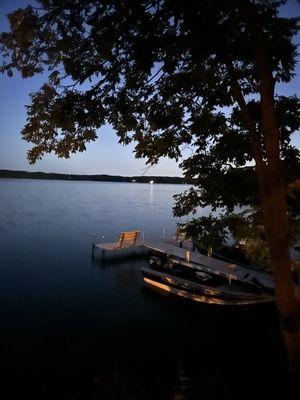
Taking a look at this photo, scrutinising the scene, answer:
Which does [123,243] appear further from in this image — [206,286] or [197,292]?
[206,286]

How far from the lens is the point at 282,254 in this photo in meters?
6.10

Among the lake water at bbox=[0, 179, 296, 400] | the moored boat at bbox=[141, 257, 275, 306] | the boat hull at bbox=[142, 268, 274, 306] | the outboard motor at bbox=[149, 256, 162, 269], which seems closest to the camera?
the lake water at bbox=[0, 179, 296, 400]

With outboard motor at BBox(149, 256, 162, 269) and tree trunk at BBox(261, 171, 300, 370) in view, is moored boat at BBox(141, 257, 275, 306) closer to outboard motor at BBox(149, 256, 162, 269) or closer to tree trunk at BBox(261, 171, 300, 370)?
outboard motor at BBox(149, 256, 162, 269)

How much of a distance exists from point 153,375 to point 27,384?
4479mm

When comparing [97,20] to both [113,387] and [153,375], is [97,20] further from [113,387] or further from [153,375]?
[153,375]

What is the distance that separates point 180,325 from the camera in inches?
661

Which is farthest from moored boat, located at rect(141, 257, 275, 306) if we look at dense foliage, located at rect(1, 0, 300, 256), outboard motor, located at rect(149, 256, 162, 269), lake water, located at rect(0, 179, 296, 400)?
dense foliage, located at rect(1, 0, 300, 256)

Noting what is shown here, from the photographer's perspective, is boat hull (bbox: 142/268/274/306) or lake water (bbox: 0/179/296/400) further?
boat hull (bbox: 142/268/274/306)

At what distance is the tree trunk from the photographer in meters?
6.00

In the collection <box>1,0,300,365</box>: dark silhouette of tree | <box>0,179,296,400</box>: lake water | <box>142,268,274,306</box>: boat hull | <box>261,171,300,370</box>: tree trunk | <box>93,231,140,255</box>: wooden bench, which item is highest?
<box>1,0,300,365</box>: dark silhouette of tree

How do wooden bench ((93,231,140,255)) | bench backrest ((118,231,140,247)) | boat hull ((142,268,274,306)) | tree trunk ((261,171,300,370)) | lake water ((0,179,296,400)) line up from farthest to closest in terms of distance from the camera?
bench backrest ((118,231,140,247)) < wooden bench ((93,231,140,255)) < boat hull ((142,268,274,306)) < lake water ((0,179,296,400)) < tree trunk ((261,171,300,370))

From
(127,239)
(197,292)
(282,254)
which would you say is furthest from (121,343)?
(127,239)

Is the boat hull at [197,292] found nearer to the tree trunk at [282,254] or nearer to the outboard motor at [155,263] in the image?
the outboard motor at [155,263]

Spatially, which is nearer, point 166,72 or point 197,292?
point 166,72
